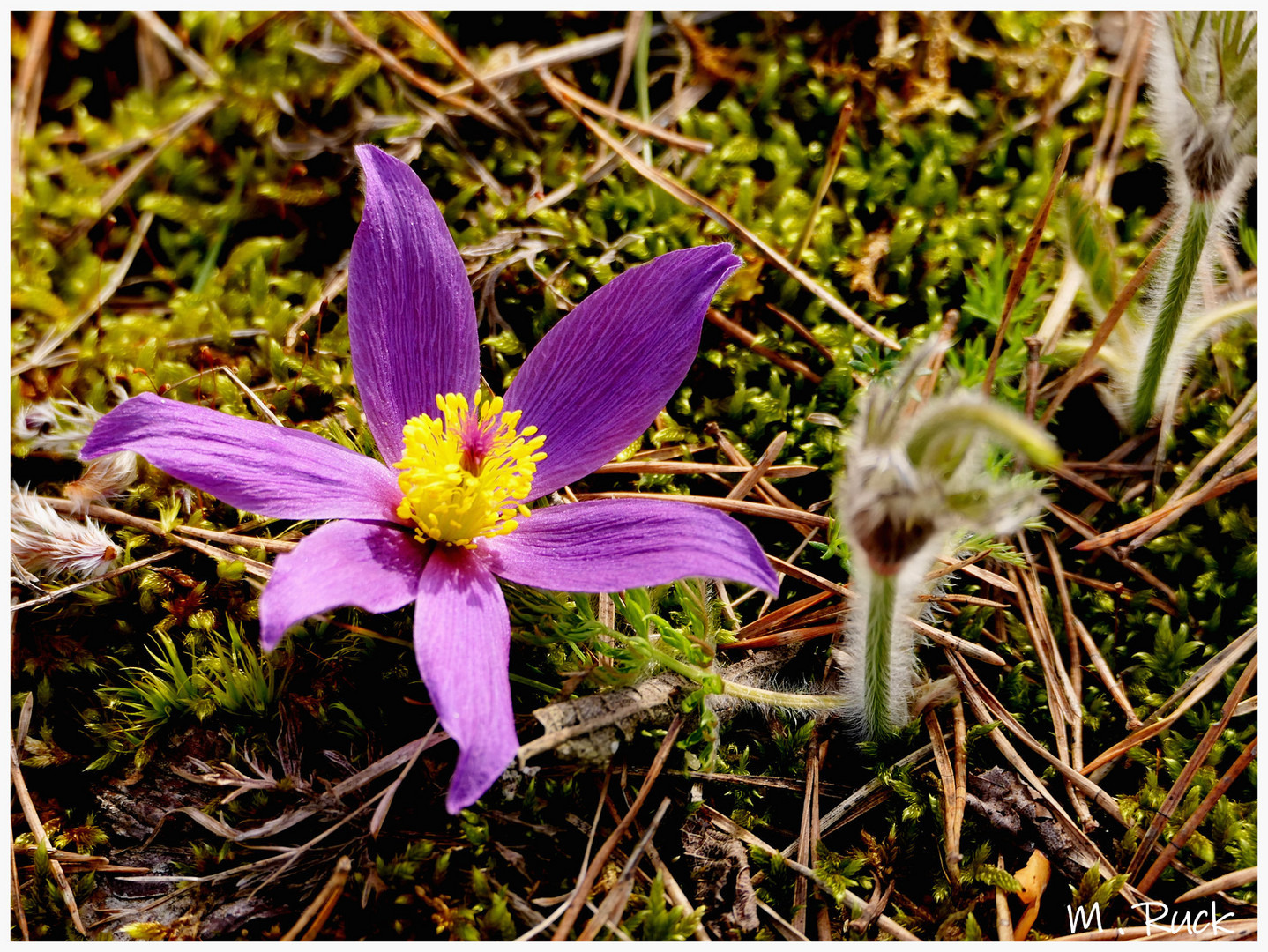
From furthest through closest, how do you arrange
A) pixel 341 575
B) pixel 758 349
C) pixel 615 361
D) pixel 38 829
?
pixel 758 349, pixel 615 361, pixel 38 829, pixel 341 575

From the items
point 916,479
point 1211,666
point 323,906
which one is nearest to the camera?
point 916,479

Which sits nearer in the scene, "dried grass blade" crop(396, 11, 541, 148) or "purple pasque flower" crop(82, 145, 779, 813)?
"purple pasque flower" crop(82, 145, 779, 813)

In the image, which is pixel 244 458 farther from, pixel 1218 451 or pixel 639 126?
Answer: pixel 1218 451

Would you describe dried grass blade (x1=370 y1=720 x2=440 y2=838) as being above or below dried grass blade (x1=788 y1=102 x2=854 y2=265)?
below

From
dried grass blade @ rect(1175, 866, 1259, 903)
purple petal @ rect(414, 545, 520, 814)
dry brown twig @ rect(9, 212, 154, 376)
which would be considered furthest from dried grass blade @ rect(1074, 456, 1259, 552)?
dry brown twig @ rect(9, 212, 154, 376)

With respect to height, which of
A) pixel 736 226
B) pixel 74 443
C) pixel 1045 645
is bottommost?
pixel 1045 645

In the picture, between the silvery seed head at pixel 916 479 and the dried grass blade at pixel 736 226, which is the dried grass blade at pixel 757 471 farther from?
the silvery seed head at pixel 916 479

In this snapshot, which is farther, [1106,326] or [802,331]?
[802,331]

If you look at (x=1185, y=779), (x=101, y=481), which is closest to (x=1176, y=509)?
(x=1185, y=779)

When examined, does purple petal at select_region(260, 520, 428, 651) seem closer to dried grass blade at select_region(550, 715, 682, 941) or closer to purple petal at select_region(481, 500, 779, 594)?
purple petal at select_region(481, 500, 779, 594)
